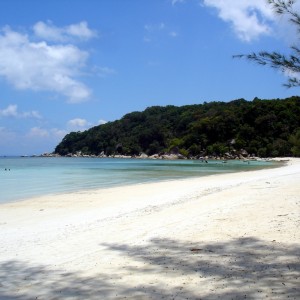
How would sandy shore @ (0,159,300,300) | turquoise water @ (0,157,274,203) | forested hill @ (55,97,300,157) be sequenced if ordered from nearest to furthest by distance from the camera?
1. sandy shore @ (0,159,300,300)
2. turquoise water @ (0,157,274,203)
3. forested hill @ (55,97,300,157)

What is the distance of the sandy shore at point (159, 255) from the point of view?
470 centimetres

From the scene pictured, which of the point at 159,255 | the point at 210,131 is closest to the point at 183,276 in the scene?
the point at 159,255

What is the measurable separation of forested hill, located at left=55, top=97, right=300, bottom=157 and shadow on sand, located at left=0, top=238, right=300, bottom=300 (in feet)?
227

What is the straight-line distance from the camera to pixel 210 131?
11262 centimetres

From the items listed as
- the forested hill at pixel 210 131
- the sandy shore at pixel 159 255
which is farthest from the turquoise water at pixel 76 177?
the forested hill at pixel 210 131

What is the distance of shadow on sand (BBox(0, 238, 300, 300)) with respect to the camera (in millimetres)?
4531

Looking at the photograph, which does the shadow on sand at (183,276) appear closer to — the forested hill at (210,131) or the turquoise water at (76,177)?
the turquoise water at (76,177)

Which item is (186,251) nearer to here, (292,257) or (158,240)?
(158,240)

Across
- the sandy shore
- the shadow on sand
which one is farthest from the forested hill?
the shadow on sand

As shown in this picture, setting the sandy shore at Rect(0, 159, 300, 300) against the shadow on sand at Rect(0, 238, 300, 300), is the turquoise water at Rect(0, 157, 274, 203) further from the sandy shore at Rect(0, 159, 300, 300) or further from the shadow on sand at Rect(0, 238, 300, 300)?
the shadow on sand at Rect(0, 238, 300, 300)

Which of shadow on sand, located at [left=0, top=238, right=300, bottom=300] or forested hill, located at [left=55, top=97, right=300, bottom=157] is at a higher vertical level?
forested hill, located at [left=55, top=97, right=300, bottom=157]

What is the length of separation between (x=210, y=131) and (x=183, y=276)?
358 ft

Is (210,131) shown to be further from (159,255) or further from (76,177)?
(159,255)

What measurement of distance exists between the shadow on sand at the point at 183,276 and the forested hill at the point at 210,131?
69.2 meters
